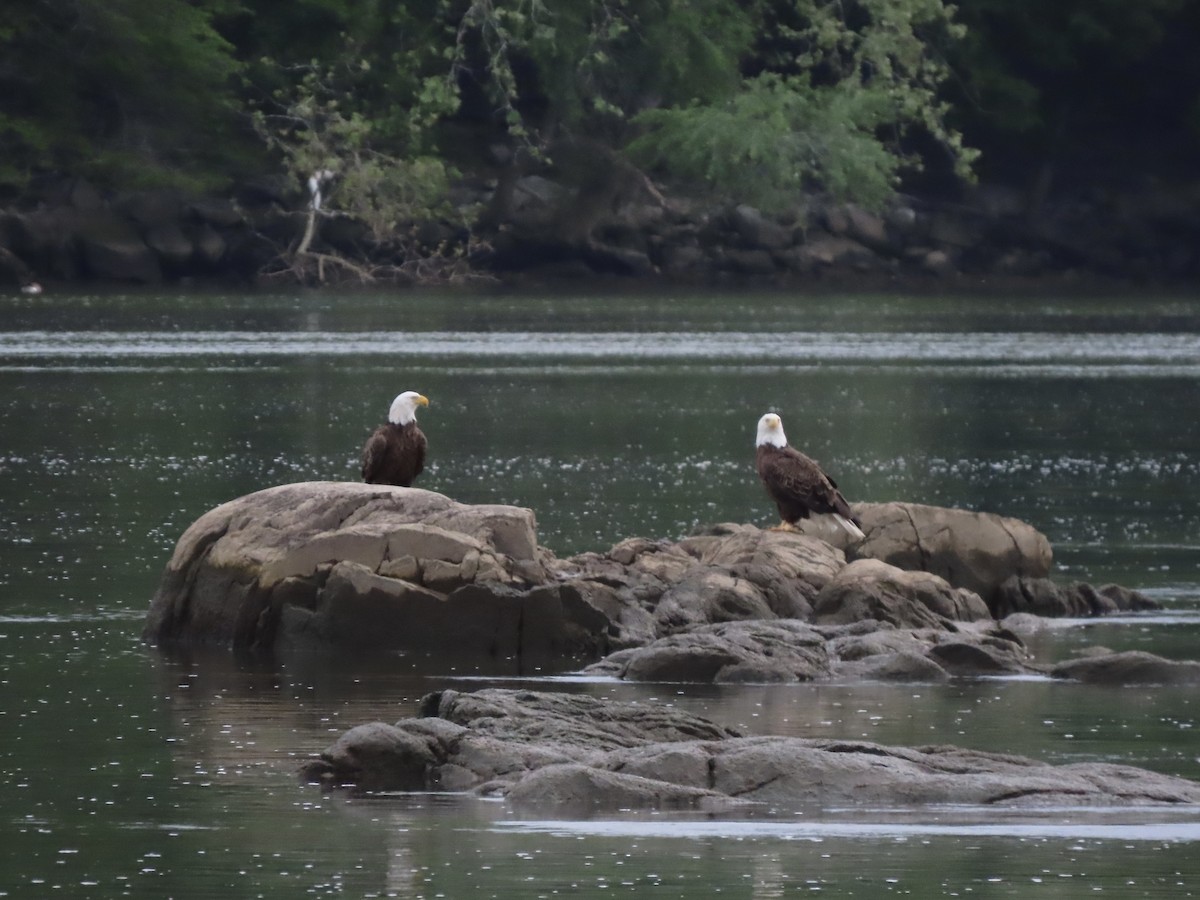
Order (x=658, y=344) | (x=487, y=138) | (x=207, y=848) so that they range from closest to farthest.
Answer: (x=207, y=848), (x=658, y=344), (x=487, y=138)

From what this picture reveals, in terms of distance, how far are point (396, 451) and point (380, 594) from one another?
235cm

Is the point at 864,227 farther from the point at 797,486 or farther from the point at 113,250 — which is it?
the point at 797,486

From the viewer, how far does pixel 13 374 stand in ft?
130

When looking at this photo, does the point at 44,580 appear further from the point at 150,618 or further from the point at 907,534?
the point at 907,534

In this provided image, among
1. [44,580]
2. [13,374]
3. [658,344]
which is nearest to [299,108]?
[658,344]

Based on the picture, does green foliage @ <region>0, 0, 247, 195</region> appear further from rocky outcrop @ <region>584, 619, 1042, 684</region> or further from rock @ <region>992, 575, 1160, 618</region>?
rocky outcrop @ <region>584, 619, 1042, 684</region>

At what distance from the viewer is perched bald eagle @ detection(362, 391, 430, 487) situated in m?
17.7

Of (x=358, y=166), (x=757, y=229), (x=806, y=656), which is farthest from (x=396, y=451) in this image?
(x=757, y=229)

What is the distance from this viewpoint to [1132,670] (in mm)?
14523

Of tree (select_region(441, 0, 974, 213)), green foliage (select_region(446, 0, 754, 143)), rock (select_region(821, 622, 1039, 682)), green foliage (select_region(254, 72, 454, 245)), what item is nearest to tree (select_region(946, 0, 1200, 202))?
tree (select_region(441, 0, 974, 213))

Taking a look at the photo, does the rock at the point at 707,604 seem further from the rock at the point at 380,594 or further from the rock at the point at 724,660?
the rock at the point at 724,660

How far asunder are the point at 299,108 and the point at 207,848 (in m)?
56.3

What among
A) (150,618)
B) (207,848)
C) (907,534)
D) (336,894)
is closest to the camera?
(336,894)

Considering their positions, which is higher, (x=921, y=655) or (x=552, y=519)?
(x=921, y=655)
